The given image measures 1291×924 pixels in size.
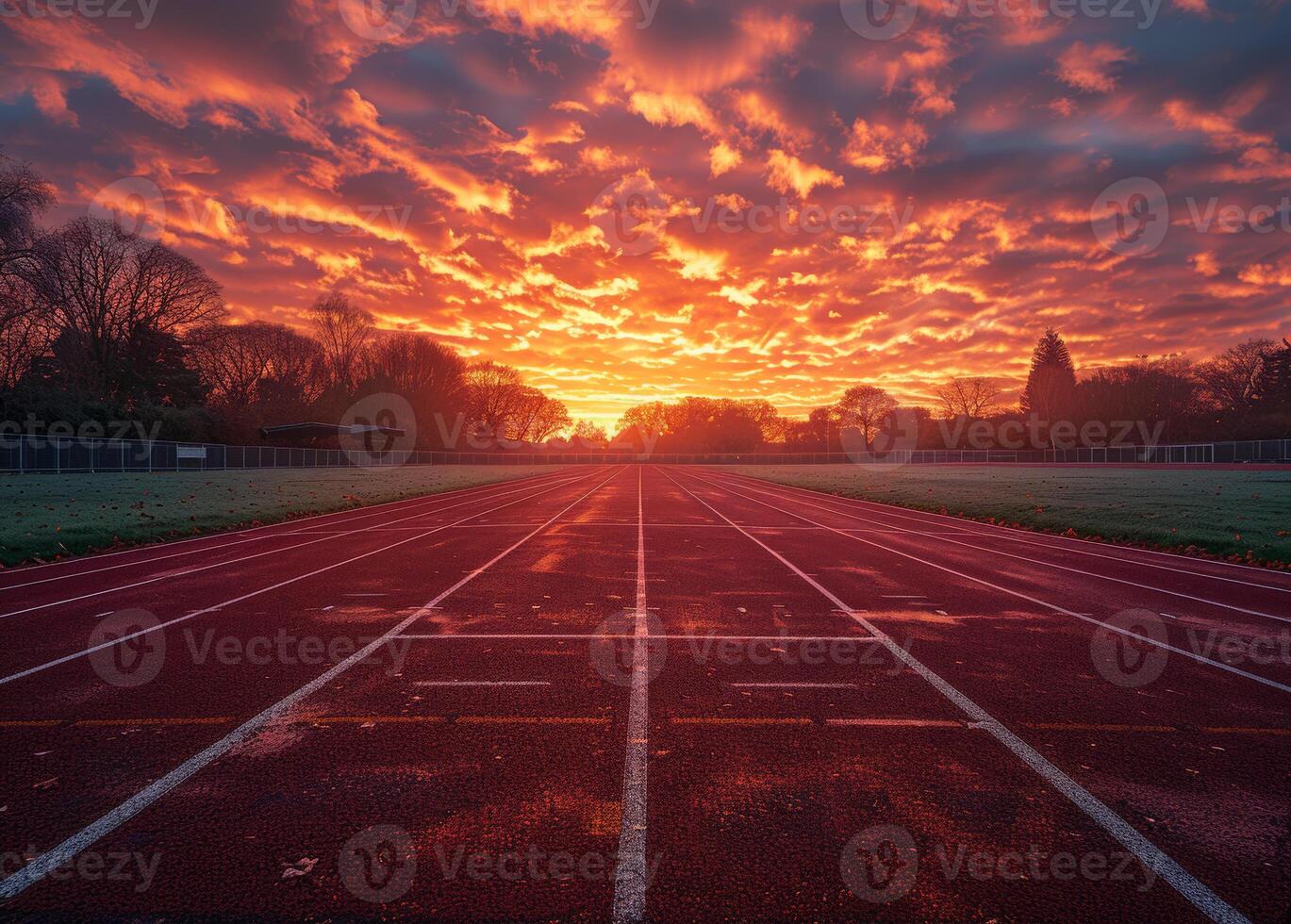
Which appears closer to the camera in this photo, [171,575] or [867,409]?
[171,575]

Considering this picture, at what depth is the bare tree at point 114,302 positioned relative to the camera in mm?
35406

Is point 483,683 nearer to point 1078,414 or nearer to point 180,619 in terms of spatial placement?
point 180,619

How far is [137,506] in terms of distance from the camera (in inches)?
715

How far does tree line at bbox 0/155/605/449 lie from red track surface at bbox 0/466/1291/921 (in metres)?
31.0

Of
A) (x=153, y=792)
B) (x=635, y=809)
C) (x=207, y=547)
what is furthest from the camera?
(x=207, y=547)

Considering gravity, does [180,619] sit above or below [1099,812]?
below

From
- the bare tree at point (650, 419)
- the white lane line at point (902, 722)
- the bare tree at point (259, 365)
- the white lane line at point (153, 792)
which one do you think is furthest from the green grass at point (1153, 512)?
the bare tree at point (650, 419)

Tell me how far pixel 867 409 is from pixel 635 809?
116940 mm

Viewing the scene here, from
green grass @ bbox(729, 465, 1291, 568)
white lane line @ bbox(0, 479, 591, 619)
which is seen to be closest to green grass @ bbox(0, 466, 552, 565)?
white lane line @ bbox(0, 479, 591, 619)

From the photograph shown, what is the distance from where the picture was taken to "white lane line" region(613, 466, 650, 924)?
96.3 inches

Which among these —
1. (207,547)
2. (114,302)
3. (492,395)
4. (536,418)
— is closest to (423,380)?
(492,395)

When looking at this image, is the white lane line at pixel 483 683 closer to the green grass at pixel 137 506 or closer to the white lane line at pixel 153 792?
the white lane line at pixel 153 792

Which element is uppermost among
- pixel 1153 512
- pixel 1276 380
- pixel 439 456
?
pixel 1276 380

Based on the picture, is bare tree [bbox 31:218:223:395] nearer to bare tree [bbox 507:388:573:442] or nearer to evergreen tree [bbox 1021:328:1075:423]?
bare tree [bbox 507:388:573:442]
